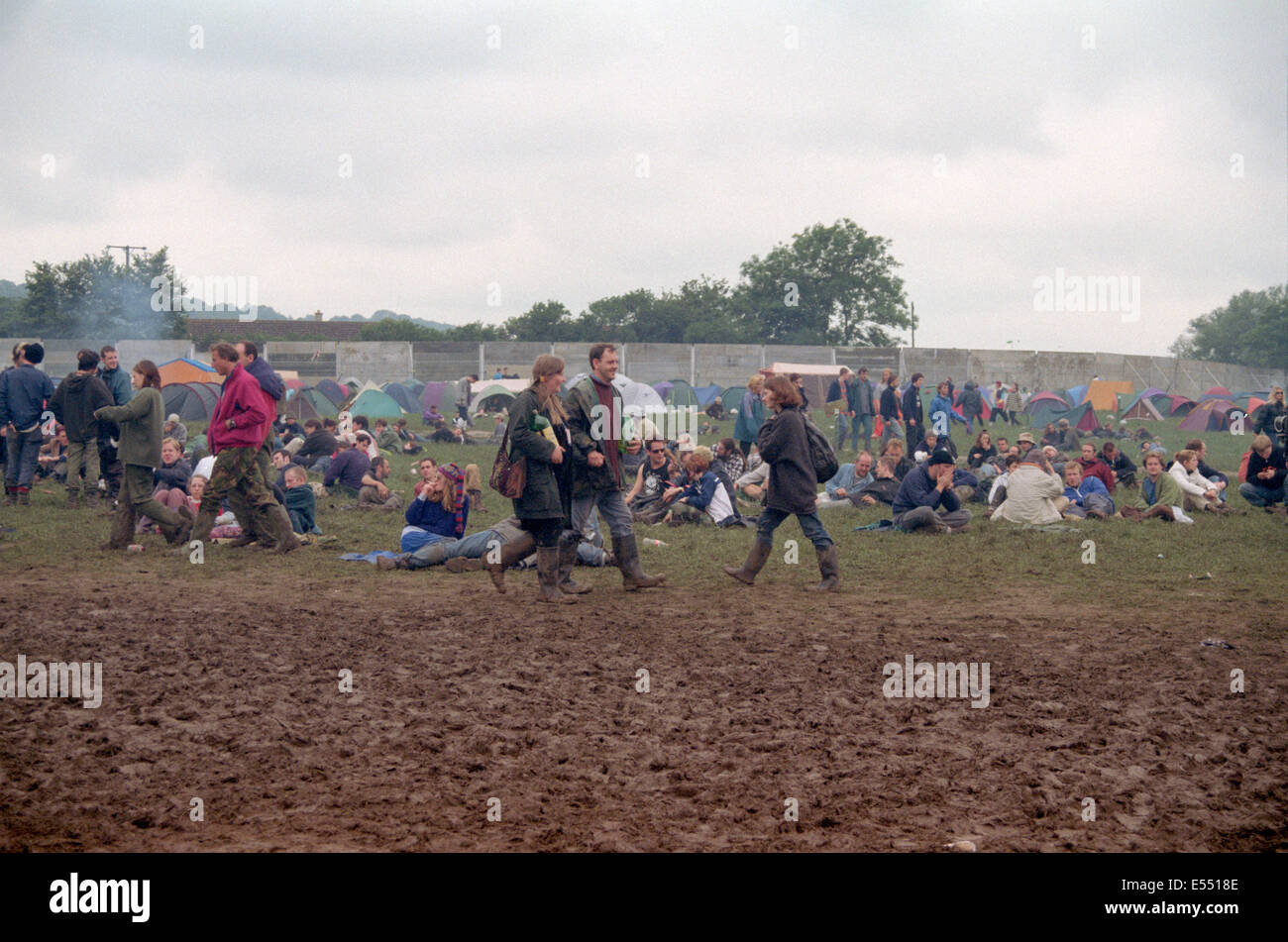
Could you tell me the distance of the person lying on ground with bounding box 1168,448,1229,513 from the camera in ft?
47.9

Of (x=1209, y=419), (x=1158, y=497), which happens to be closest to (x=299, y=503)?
(x=1158, y=497)

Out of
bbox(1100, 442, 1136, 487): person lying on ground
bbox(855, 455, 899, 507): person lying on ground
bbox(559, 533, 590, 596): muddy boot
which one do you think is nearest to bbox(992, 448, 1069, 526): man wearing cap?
bbox(855, 455, 899, 507): person lying on ground

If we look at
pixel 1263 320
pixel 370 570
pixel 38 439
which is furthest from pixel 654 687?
pixel 1263 320

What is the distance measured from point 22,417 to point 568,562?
355 inches

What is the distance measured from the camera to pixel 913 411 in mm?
19922

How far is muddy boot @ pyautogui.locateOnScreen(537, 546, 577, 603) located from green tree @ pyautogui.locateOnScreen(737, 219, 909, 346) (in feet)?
222

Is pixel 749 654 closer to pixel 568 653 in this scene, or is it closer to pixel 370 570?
pixel 568 653

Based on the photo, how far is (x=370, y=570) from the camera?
395 inches

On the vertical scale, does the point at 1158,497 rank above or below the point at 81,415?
below

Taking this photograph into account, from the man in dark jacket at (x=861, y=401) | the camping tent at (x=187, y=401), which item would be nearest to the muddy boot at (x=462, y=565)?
the man in dark jacket at (x=861, y=401)

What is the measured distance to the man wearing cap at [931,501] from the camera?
42.0 ft

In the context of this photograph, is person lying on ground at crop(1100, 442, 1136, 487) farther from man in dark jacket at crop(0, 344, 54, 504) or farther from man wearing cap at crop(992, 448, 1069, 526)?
man in dark jacket at crop(0, 344, 54, 504)

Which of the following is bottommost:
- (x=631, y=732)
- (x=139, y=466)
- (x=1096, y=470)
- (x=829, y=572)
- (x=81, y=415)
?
(x=631, y=732)

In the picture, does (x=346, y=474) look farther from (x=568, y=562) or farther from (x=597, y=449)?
(x=597, y=449)
